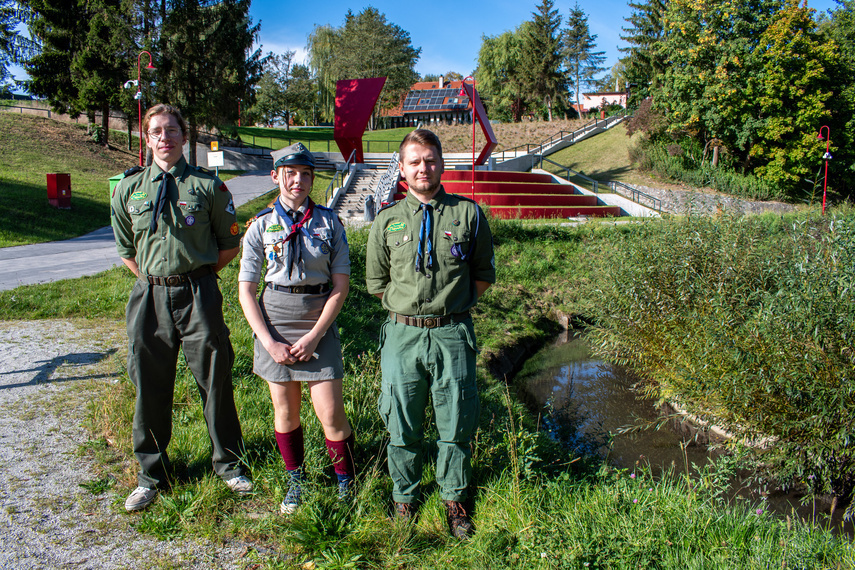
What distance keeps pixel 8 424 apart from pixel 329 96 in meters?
56.4

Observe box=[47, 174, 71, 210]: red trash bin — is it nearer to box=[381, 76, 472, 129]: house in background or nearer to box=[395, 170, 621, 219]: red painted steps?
box=[395, 170, 621, 219]: red painted steps

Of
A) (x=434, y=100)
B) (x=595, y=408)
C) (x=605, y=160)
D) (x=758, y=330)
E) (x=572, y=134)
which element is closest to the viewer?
(x=758, y=330)

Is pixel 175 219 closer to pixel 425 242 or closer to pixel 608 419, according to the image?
pixel 425 242

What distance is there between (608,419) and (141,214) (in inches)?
259

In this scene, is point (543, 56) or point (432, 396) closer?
point (432, 396)

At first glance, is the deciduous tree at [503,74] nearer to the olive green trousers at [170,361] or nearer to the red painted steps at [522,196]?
the red painted steps at [522,196]

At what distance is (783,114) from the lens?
88.8 feet

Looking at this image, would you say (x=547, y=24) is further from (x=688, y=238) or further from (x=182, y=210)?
(x=182, y=210)

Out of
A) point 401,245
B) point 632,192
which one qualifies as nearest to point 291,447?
point 401,245

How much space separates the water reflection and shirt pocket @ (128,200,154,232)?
3.73m

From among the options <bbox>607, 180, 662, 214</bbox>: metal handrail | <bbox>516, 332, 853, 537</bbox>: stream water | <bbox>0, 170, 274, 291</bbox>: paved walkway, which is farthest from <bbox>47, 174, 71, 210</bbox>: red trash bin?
<bbox>607, 180, 662, 214</bbox>: metal handrail

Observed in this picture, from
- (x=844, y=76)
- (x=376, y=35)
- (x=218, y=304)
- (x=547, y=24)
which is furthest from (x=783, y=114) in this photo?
(x=376, y=35)

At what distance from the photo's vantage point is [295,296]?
2826mm

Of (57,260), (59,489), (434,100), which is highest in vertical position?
(434,100)
